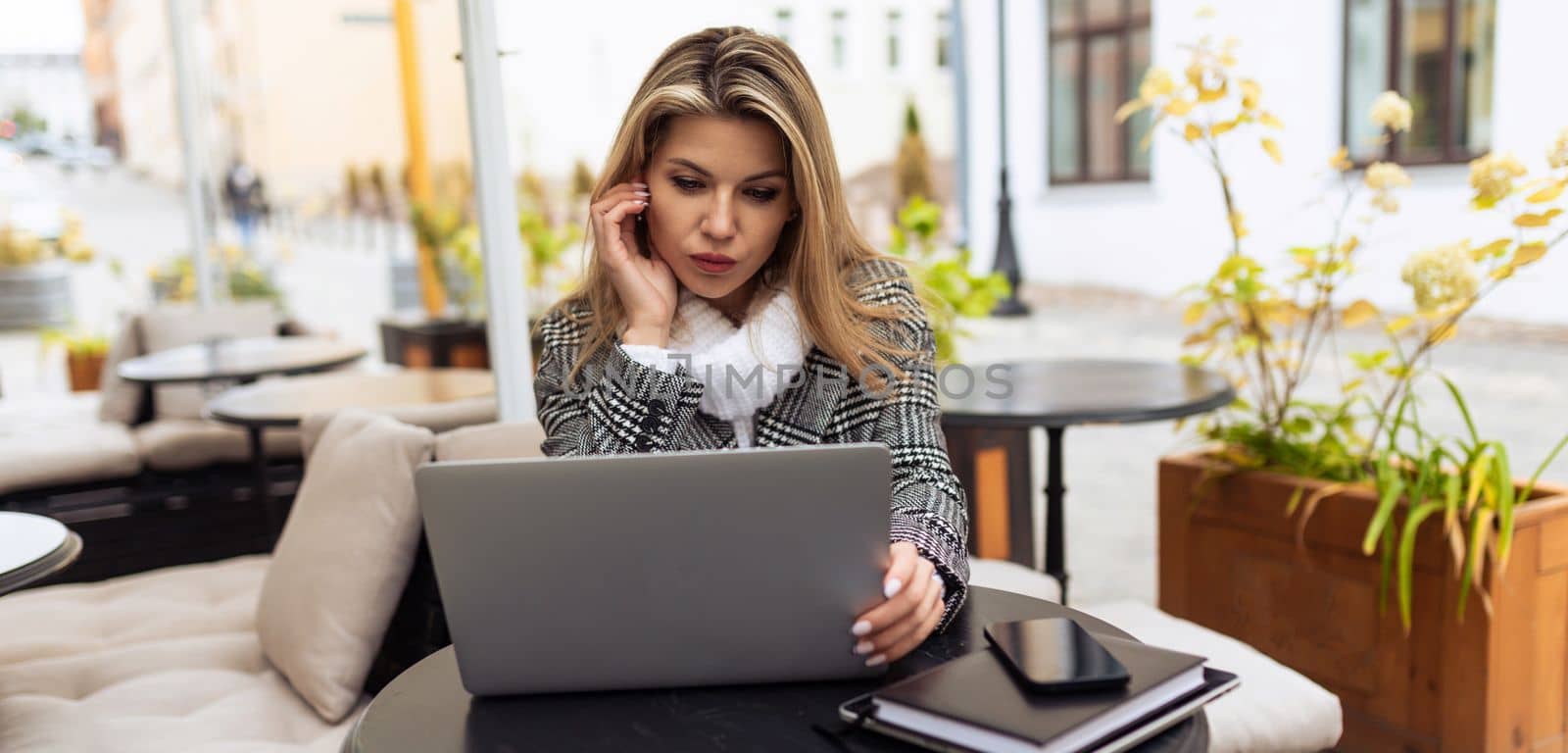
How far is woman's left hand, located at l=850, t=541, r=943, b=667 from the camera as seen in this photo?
0.94 metres

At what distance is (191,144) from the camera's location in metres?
4.93

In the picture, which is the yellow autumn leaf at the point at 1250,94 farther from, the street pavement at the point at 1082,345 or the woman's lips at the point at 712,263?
the woman's lips at the point at 712,263

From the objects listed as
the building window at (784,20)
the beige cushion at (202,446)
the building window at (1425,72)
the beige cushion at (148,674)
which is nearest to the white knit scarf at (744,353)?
the beige cushion at (148,674)

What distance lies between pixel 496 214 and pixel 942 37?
926 cm

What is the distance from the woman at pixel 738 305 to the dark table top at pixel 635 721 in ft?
0.90

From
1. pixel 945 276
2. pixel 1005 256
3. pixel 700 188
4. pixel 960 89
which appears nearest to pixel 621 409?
pixel 700 188

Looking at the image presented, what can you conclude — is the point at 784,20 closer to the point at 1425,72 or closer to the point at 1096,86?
the point at 1096,86

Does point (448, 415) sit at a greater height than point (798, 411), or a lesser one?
lesser

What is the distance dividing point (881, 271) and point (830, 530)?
1.99 feet

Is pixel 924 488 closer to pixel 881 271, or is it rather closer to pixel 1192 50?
pixel 881 271

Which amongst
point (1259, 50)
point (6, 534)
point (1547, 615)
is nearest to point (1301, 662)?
point (1547, 615)

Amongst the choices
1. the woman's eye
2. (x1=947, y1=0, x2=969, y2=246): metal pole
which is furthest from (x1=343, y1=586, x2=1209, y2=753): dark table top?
(x1=947, y1=0, x2=969, y2=246): metal pole

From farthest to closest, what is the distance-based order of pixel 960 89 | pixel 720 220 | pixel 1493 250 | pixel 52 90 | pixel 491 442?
pixel 960 89, pixel 52 90, pixel 1493 250, pixel 491 442, pixel 720 220

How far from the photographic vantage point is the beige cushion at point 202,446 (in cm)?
377
